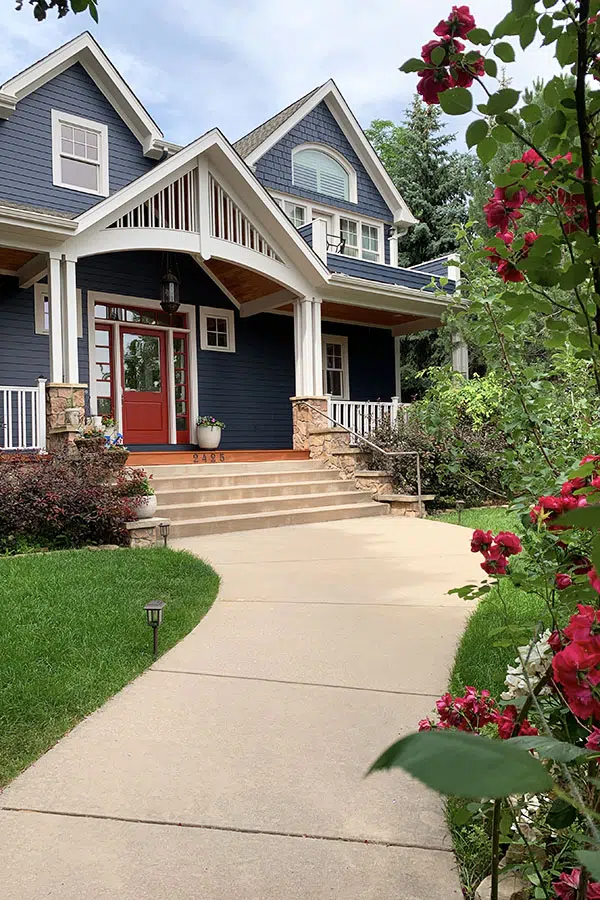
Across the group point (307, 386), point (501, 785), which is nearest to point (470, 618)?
point (501, 785)

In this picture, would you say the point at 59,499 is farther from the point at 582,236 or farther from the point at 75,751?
the point at 582,236

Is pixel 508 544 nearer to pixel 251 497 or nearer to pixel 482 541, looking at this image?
pixel 482 541

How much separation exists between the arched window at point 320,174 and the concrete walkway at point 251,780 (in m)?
12.7

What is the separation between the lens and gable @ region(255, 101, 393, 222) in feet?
47.3

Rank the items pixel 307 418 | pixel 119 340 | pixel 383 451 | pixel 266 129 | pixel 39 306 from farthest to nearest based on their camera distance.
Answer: pixel 266 129 < pixel 119 340 < pixel 307 418 < pixel 39 306 < pixel 383 451

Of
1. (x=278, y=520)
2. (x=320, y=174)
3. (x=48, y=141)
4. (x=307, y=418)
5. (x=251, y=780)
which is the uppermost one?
(x=320, y=174)

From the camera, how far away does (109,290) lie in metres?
11.9

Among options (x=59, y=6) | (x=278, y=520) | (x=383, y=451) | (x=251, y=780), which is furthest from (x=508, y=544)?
(x=383, y=451)

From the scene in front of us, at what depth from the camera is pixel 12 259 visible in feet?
34.2

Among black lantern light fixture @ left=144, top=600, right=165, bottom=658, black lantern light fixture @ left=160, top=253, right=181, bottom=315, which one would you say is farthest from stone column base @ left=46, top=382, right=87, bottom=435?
black lantern light fixture @ left=144, top=600, right=165, bottom=658

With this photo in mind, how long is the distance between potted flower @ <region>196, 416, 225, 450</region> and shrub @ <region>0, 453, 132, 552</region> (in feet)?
15.9

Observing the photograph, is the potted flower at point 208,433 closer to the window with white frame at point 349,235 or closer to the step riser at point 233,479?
the step riser at point 233,479

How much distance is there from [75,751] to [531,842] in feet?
5.72

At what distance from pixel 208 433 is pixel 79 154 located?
545 cm
